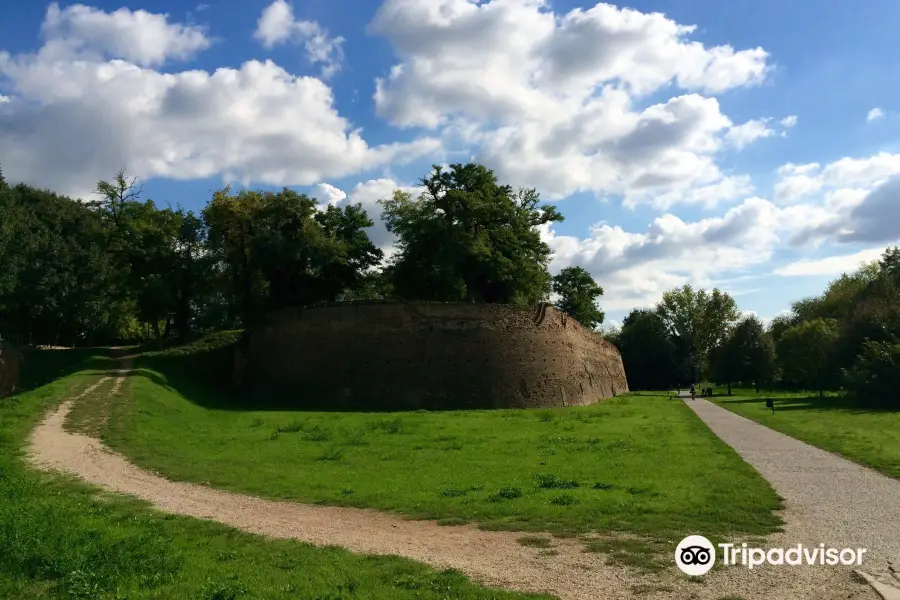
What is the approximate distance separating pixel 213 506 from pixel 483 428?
13541 millimetres

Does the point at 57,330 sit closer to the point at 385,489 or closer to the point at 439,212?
the point at 439,212

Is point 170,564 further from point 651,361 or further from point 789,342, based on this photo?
point 651,361

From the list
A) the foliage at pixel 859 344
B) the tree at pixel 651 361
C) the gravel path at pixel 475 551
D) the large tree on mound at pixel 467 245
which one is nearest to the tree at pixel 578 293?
the tree at pixel 651 361

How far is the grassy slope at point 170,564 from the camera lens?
6.75 meters

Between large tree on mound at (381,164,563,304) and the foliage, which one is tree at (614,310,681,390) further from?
large tree on mound at (381,164,563,304)

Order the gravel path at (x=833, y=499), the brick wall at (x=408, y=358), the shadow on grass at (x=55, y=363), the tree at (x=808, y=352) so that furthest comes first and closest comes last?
the tree at (x=808, y=352), the brick wall at (x=408, y=358), the shadow on grass at (x=55, y=363), the gravel path at (x=833, y=499)

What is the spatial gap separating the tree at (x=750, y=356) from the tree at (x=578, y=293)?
575 inches

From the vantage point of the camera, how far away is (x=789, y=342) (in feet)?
194

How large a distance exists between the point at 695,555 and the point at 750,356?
63297mm

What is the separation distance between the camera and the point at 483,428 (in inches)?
938

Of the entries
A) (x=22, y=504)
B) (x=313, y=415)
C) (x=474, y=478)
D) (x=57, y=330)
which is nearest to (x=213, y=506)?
(x=22, y=504)

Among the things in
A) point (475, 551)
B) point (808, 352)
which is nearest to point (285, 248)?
point (475, 551)

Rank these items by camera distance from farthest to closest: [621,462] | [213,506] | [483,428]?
[483,428]
[621,462]
[213,506]

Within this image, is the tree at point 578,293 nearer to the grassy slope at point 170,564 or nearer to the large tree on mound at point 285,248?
the large tree on mound at point 285,248
